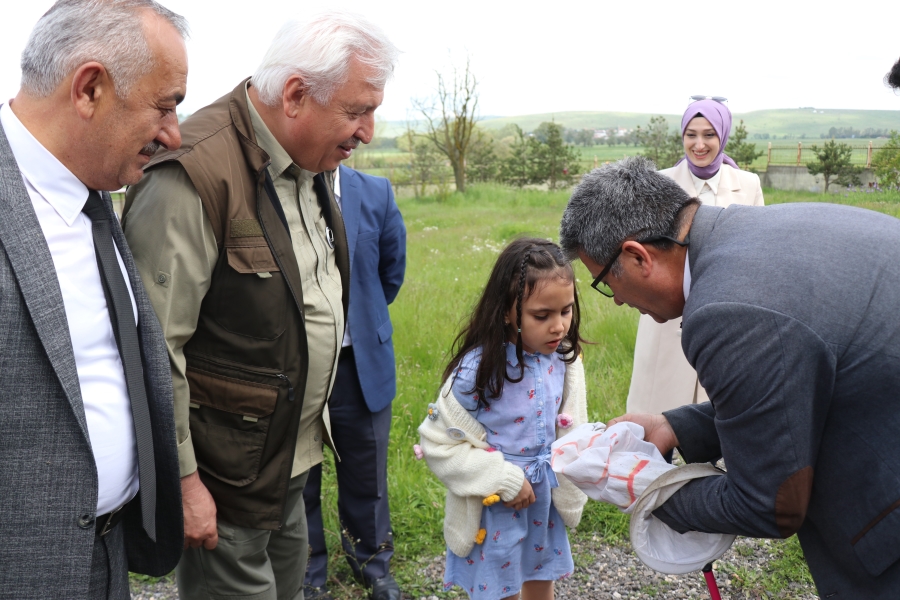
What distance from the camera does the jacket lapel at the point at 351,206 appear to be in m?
3.12

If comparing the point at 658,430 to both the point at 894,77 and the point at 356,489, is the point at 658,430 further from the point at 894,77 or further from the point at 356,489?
the point at 356,489

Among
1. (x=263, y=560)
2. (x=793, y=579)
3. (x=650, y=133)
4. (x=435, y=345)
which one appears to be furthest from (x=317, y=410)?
(x=650, y=133)

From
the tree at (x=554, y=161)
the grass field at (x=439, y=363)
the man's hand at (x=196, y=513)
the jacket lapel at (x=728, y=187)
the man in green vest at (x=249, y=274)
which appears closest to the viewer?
the man in green vest at (x=249, y=274)

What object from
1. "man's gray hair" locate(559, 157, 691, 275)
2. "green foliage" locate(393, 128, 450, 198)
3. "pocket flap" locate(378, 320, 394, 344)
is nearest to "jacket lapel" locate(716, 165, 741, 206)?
"pocket flap" locate(378, 320, 394, 344)

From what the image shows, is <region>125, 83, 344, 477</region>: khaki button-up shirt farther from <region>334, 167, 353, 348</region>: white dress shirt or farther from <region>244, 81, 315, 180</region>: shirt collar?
<region>334, 167, 353, 348</region>: white dress shirt

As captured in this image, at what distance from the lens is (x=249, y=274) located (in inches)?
80.0

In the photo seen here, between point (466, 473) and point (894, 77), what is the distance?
1818 millimetres

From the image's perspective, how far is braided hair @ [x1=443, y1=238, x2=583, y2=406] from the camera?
2.50m

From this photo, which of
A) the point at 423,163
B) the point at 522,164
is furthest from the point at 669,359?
the point at 522,164

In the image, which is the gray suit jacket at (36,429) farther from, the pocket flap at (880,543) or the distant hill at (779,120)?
the distant hill at (779,120)

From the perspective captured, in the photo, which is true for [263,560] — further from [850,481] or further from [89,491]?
[850,481]

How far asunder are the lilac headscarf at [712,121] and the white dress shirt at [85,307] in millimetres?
3724

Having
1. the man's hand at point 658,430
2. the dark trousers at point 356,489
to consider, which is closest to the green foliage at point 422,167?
the dark trousers at point 356,489

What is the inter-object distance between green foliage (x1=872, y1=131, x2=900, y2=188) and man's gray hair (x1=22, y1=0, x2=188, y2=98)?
26.4 ft
